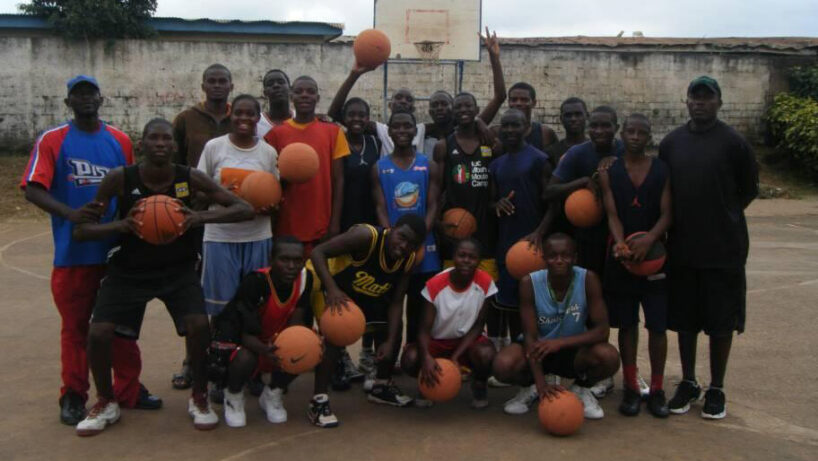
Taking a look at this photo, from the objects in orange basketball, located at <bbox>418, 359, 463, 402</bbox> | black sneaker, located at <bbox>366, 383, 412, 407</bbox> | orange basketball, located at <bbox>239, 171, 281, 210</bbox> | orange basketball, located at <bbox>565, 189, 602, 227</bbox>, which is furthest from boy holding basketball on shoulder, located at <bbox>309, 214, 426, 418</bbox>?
orange basketball, located at <bbox>565, 189, 602, 227</bbox>

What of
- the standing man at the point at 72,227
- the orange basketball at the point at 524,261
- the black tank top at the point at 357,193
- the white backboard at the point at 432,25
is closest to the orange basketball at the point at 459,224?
the orange basketball at the point at 524,261

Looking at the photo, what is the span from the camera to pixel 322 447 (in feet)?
14.5

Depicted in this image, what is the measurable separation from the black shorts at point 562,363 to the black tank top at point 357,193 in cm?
156

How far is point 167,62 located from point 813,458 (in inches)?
608

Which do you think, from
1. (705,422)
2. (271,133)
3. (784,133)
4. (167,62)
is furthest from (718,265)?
(784,133)

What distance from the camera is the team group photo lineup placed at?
4680 mm

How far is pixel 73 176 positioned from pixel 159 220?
76 centimetres

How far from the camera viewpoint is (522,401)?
5.09 meters

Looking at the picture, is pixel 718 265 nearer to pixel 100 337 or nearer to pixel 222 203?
pixel 222 203

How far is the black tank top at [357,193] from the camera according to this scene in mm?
5605

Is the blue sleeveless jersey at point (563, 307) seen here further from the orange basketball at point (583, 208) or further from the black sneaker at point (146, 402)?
Result: the black sneaker at point (146, 402)

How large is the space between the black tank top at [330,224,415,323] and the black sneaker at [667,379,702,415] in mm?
1870

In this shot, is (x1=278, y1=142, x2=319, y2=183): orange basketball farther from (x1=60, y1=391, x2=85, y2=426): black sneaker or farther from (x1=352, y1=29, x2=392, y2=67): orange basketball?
(x1=60, y1=391, x2=85, y2=426): black sneaker

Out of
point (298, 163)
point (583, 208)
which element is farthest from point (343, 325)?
point (583, 208)
